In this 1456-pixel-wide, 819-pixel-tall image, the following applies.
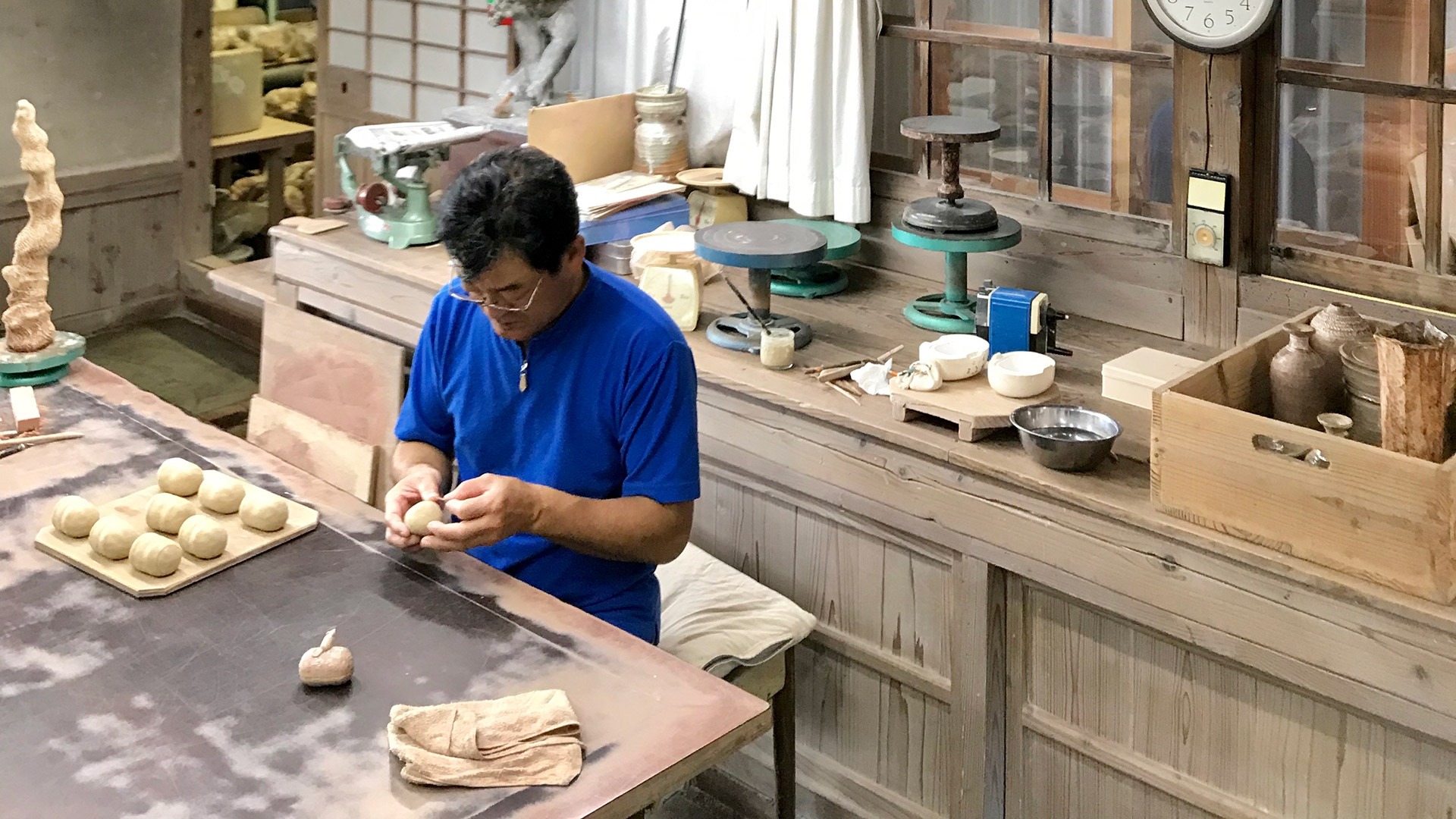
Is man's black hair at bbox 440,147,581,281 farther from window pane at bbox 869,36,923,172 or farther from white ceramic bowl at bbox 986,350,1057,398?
window pane at bbox 869,36,923,172

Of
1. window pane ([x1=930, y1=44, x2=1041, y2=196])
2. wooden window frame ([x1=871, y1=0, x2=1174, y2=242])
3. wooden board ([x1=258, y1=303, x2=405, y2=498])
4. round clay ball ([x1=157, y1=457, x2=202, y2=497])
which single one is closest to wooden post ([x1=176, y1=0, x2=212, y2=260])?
wooden board ([x1=258, y1=303, x2=405, y2=498])

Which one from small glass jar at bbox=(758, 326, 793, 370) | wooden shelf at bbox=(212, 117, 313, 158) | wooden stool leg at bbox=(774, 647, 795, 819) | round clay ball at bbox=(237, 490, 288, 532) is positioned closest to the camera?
round clay ball at bbox=(237, 490, 288, 532)

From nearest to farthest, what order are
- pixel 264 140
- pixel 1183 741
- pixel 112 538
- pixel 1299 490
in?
pixel 1299 490, pixel 112 538, pixel 1183 741, pixel 264 140

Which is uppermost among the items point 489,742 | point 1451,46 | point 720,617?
point 1451,46

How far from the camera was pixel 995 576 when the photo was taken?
2.65 m

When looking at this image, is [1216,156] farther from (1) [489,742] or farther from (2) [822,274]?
(1) [489,742]

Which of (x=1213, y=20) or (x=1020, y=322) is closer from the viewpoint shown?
(x=1213, y=20)

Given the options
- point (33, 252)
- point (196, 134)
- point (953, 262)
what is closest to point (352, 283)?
point (33, 252)

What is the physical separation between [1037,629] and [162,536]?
1546 mm

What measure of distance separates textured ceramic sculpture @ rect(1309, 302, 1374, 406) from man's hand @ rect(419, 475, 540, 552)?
134cm

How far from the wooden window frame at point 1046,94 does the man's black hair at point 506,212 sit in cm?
136

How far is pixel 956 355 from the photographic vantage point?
2.81 m

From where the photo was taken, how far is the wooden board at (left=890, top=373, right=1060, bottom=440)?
2.63 m

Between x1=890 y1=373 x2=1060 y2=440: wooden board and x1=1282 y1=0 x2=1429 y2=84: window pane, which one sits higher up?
x1=1282 y1=0 x2=1429 y2=84: window pane
